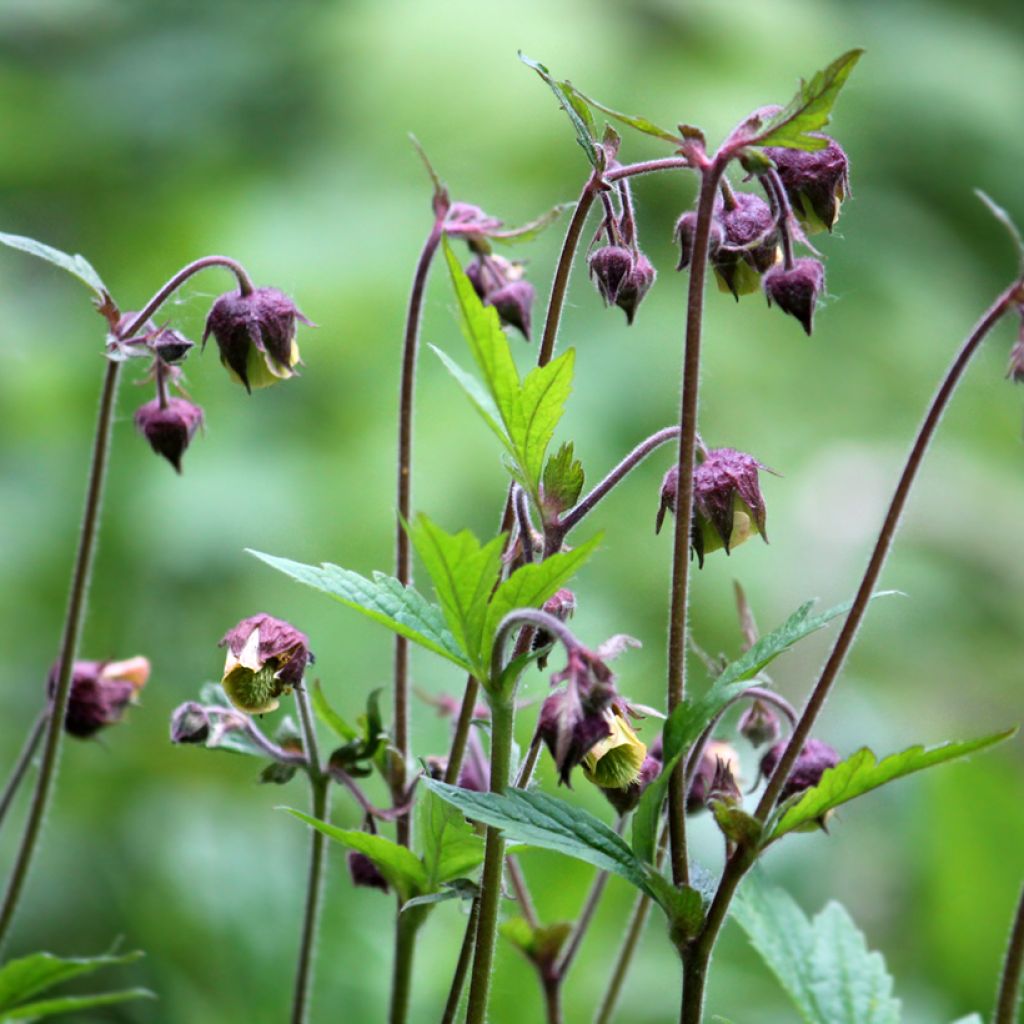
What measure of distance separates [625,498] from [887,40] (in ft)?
8.18

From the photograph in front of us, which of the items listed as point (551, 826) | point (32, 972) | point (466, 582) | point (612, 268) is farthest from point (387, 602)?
point (32, 972)

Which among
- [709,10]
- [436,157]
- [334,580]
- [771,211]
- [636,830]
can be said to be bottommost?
[636,830]

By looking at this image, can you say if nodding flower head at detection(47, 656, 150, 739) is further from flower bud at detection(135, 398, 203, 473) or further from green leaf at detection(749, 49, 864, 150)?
green leaf at detection(749, 49, 864, 150)

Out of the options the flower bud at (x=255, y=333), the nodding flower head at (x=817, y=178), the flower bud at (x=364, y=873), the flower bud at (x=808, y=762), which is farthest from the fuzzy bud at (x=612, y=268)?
the flower bud at (x=364, y=873)

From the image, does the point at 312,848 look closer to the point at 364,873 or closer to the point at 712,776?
the point at 364,873

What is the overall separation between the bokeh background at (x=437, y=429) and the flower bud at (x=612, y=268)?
0.30 meters

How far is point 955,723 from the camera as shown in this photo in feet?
8.91

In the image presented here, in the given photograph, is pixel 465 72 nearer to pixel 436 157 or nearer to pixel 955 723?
pixel 436 157

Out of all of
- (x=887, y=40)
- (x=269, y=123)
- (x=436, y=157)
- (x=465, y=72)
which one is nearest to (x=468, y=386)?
(x=436, y=157)

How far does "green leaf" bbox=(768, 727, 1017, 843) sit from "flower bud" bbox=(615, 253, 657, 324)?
30 centimetres

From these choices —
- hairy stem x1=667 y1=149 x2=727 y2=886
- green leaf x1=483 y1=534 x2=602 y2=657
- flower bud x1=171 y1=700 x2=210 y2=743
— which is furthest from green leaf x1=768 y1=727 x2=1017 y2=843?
flower bud x1=171 y1=700 x2=210 y2=743

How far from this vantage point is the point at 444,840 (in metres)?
0.83

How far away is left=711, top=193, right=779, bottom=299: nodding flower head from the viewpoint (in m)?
0.85

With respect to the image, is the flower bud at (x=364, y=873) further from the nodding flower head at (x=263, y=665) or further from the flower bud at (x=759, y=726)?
the flower bud at (x=759, y=726)
